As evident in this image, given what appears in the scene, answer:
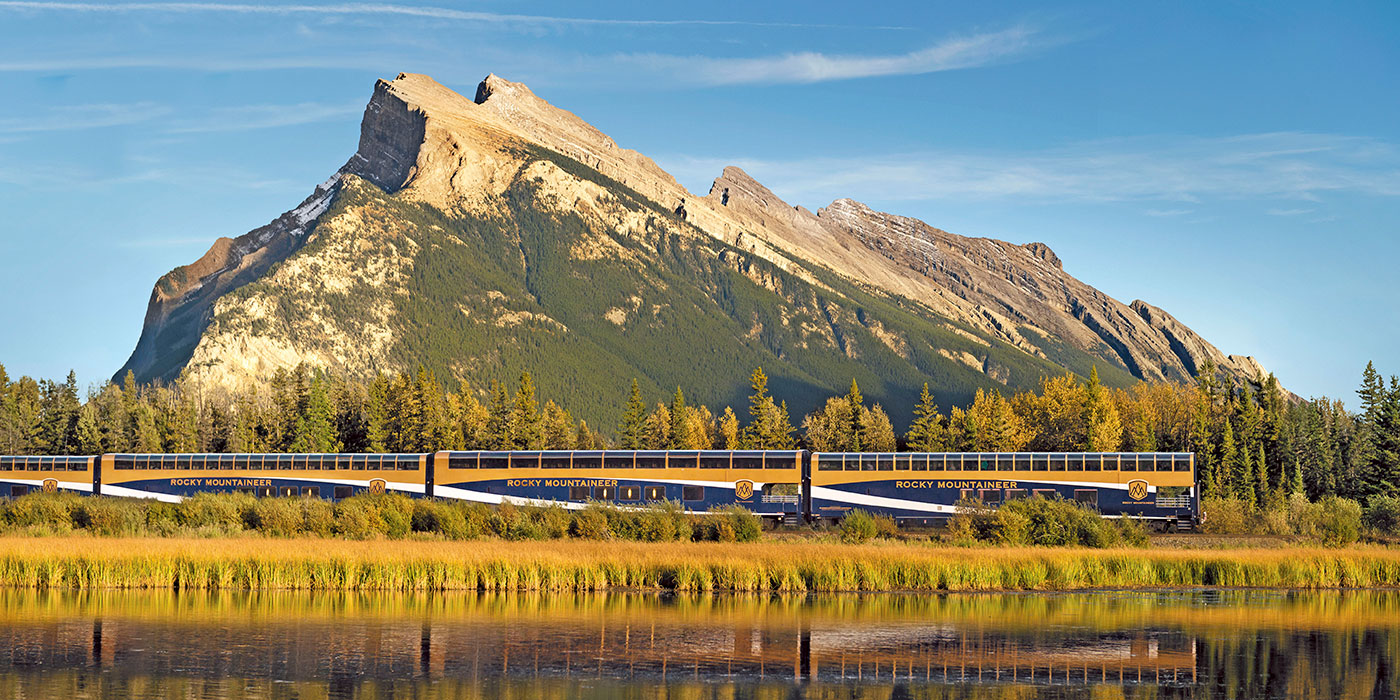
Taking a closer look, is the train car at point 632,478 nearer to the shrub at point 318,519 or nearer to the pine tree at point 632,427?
the shrub at point 318,519

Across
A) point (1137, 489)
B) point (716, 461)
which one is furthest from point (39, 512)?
point (1137, 489)

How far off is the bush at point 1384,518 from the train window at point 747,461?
34.8m

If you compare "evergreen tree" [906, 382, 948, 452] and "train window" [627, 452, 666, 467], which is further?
"evergreen tree" [906, 382, 948, 452]

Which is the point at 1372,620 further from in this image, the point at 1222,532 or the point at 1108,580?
the point at 1222,532

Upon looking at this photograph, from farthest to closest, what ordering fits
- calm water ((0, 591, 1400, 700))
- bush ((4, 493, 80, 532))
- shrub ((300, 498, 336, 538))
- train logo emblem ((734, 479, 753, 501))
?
train logo emblem ((734, 479, 753, 501)), bush ((4, 493, 80, 532)), shrub ((300, 498, 336, 538)), calm water ((0, 591, 1400, 700))

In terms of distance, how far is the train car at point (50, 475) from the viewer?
94.4 meters

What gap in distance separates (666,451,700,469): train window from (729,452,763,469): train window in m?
2.27

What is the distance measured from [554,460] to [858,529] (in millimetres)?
23904

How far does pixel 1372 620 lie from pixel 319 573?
34.7 metres

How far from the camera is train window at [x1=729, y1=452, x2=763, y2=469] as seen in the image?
83.8m

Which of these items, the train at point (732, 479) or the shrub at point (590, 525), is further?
the train at point (732, 479)

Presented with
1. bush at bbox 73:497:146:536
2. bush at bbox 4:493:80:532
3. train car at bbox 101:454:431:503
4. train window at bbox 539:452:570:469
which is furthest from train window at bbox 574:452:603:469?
bush at bbox 4:493:80:532

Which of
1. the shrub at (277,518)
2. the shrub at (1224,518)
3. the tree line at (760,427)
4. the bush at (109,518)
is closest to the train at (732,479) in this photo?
the shrub at (1224,518)

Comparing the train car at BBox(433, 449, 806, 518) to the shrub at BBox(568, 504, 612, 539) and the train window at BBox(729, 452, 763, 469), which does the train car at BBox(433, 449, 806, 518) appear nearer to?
the train window at BBox(729, 452, 763, 469)
